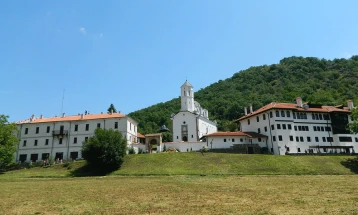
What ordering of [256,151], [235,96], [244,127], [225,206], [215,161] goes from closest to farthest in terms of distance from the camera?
[225,206]
[215,161]
[256,151]
[244,127]
[235,96]

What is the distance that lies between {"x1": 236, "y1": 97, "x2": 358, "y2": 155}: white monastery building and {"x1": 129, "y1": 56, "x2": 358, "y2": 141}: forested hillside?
34.2 metres

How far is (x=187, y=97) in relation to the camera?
236ft

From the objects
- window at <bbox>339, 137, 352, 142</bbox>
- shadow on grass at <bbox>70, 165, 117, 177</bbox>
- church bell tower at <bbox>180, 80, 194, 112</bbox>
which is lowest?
shadow on grass at <bbox>70, 165, 117, 177</bbox>

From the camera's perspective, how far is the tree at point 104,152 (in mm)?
42125

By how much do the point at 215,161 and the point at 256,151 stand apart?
1403 centimetres

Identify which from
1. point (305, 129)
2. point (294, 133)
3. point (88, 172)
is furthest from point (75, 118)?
point (305, 129)

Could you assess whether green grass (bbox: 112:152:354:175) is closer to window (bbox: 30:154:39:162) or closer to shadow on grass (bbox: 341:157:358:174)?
shadow on grass (bbox: 341:157:358:174)

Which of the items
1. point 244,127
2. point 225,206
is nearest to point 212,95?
point 244,127

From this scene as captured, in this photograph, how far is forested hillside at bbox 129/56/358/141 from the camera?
99.9 metres

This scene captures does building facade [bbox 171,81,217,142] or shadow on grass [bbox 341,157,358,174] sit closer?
shadow on grass [bbox 341,157,358,174]

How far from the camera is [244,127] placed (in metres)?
63.0

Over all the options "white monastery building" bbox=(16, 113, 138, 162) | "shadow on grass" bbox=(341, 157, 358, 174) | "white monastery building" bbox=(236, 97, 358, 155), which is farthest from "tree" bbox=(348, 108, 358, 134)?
"white monastery building" bbox=(16, 113, 138, 162)

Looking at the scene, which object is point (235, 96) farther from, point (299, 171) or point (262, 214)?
point (262, 214)

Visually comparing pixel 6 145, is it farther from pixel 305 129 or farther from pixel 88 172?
pixel 305 129
